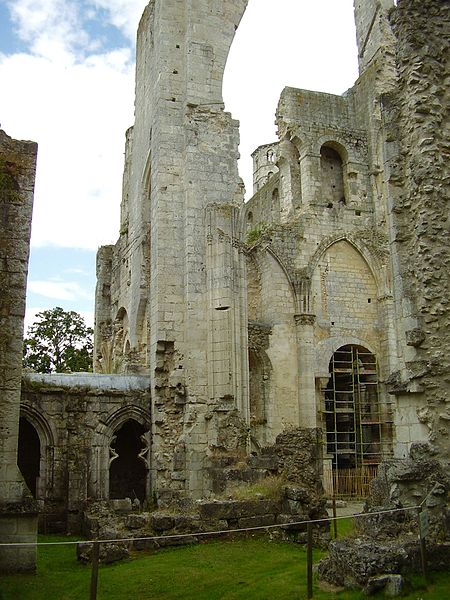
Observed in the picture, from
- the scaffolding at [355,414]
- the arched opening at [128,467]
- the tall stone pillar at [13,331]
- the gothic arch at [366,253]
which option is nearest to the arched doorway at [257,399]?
the scaffolding at [355,414]

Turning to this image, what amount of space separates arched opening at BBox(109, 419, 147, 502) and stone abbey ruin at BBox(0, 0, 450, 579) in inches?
2.0

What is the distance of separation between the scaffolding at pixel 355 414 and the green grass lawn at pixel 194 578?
38.5 ft

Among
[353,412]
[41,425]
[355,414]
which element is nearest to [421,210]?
[41,425]

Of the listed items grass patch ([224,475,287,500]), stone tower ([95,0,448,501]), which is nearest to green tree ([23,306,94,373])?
stone tower ([95,0,448,501])

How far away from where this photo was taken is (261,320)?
21.9 metres

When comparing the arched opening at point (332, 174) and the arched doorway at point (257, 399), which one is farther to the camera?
the arched opening at point (332, 174)

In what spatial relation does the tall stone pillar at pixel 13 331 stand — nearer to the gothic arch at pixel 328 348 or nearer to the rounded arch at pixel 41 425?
the rounded arch at pixel 41 425

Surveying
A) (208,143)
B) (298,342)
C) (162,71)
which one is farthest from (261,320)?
(162,71)

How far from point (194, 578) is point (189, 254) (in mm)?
9033

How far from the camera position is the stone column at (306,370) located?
67.8ft

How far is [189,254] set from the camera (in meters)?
15.8

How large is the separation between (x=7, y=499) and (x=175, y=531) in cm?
281

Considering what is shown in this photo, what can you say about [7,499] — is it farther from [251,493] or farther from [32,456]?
[32,456]

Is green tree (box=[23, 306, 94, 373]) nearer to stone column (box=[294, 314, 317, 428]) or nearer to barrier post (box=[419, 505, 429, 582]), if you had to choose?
stone column (box=[294, 314, 317, 428])
